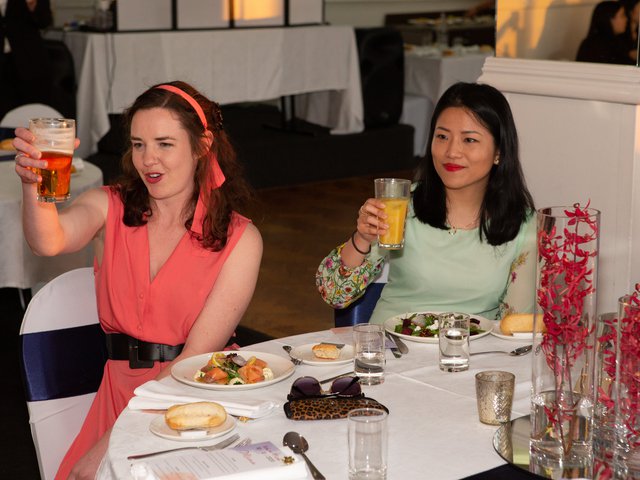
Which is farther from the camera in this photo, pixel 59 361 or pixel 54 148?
pixel 59 361

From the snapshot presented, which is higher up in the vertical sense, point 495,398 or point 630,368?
point 630,368

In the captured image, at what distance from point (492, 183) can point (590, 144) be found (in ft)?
1.76

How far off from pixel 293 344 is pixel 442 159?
728mm

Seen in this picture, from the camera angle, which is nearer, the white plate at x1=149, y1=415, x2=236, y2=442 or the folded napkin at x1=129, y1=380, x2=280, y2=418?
the white plate at x1=149, y1=415, x2=236, y2=442

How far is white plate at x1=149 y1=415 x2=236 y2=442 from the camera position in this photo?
5.18ft

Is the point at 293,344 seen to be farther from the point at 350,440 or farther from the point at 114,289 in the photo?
the point at 350,440

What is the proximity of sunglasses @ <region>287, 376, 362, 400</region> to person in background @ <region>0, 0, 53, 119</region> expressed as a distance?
4826 millimetres

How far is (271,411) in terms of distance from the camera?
5.62 ft

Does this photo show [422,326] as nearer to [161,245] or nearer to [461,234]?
[461,234]

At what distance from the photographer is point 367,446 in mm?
1433

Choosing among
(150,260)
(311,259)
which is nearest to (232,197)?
(150,260)

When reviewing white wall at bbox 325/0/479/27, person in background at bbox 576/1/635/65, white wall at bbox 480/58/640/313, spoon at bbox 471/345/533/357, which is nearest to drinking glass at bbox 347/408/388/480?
spoon at bbox 471/345/533/357

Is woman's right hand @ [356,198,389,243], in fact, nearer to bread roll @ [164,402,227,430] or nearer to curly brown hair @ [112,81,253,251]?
curly brown hair @ [112,81,253,251]

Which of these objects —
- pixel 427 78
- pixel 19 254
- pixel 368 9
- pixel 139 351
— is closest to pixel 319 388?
pixel 139 351
